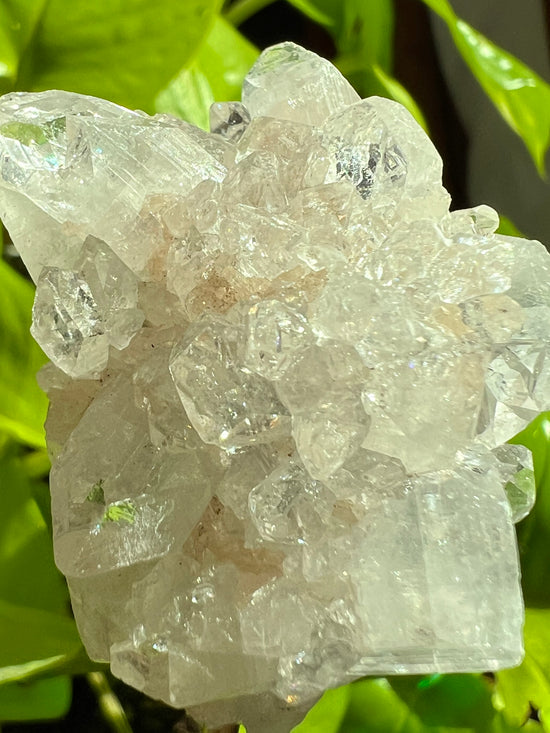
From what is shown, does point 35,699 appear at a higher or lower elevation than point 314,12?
lower

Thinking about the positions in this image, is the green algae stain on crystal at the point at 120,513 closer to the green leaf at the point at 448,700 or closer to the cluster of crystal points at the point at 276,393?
the cluster of crystal points at the point at 276,393

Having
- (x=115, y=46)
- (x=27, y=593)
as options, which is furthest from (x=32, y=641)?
(x=115, y=46)

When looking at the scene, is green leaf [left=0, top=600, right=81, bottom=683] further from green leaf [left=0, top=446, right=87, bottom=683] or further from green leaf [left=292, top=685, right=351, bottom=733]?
green leaf [left=292, top=685, right=351, bottom=733]

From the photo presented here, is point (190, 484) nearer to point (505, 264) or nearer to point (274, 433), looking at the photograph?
point (274, 433)

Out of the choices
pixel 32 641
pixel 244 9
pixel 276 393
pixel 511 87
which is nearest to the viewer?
pixel 276 393

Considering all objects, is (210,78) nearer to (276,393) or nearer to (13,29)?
(13,29)

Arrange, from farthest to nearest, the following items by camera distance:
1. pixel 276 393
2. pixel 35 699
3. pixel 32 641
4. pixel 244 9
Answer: pixel 244 9 < pixel 35 699 < pixel 32 641 < pixel 276 393
